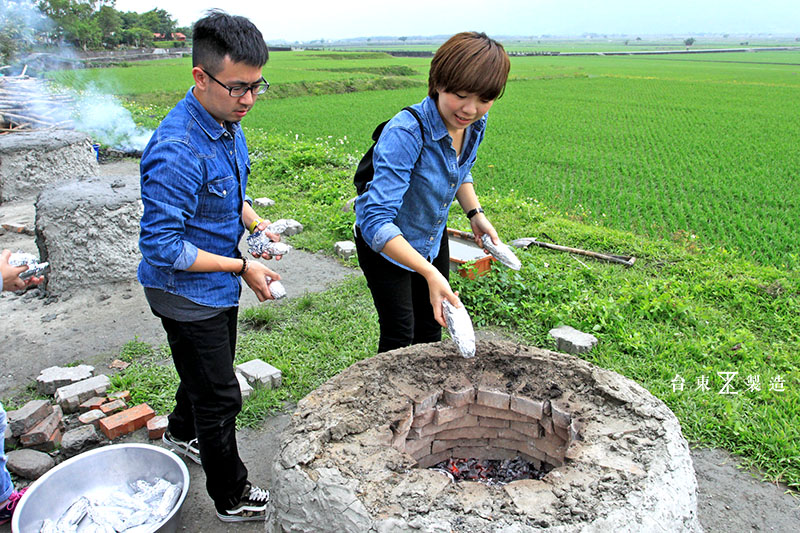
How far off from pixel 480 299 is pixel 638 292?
3.91 feet

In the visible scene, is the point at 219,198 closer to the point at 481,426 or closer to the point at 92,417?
the point at 481,426

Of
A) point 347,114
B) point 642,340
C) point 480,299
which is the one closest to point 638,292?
point 642,340

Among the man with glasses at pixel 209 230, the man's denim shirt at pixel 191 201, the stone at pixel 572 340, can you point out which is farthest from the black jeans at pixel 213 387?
the stone at pixel 572 340

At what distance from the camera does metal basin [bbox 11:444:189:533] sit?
2230 millimetres

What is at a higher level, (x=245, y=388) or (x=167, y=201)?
(x=167, y=201)

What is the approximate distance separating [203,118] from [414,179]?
2.54 feet

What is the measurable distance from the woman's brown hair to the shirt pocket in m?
0.83

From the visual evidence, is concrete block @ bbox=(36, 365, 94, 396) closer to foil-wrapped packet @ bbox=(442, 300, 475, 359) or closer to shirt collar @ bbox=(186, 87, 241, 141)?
shirt collar @ bbox=(186, 87, 241, 141)

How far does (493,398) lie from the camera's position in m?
2.18

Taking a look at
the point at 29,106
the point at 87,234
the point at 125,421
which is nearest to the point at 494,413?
the point at 125,421

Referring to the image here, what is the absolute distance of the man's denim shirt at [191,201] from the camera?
1851 millimetres

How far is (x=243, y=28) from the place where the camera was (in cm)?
191

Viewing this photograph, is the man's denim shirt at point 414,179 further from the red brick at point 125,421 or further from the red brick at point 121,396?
the red brick at point 121,396

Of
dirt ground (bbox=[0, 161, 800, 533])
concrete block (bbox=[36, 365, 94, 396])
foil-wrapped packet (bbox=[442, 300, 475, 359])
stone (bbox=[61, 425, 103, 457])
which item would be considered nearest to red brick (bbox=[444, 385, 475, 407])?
foil-wrapped packet (bbox=[442, 300, 475, 359])
